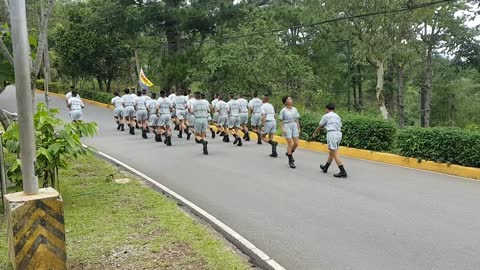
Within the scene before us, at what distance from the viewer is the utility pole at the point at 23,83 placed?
16.2 ft

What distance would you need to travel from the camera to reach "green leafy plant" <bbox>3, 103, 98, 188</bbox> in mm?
7645

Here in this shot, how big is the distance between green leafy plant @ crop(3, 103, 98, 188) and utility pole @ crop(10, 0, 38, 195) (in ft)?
8.25

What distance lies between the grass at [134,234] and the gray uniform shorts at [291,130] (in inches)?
160

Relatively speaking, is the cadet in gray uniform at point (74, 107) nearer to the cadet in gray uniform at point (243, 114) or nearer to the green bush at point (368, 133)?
the cadet in gray uniform at point (243, 114)

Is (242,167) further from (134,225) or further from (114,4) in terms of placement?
(114,4)

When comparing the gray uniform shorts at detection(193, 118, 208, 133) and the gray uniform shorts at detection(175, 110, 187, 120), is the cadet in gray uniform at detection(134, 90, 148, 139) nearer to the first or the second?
the gray uniform shorts at detection(175, 110, 187, 120)

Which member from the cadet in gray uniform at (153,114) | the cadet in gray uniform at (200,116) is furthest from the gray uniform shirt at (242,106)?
the cadet in gray uniform at (153,114)

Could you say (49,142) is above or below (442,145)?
above

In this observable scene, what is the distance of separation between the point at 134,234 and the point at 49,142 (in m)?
2.42

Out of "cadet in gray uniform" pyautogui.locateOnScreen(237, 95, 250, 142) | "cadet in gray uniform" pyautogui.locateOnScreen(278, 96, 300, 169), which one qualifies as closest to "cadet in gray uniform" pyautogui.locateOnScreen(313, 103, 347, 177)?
"cadet in gray uniform" pyautogui.locateOnScreen(278, 96, 300, 169)

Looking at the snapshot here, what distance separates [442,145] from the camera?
11.3 m

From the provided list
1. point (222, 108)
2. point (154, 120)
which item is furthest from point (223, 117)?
point (154, 120)

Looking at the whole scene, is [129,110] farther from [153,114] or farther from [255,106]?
[255,106]

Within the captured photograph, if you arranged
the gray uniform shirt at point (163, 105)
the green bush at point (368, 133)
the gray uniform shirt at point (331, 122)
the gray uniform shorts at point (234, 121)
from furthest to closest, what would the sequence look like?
the gray uniform shirt at point (163, 105) < the gray uniform shorts at point (234, 121) < the green bush at point (368, 133) < the gray uniform shirt at point (331, 122)
